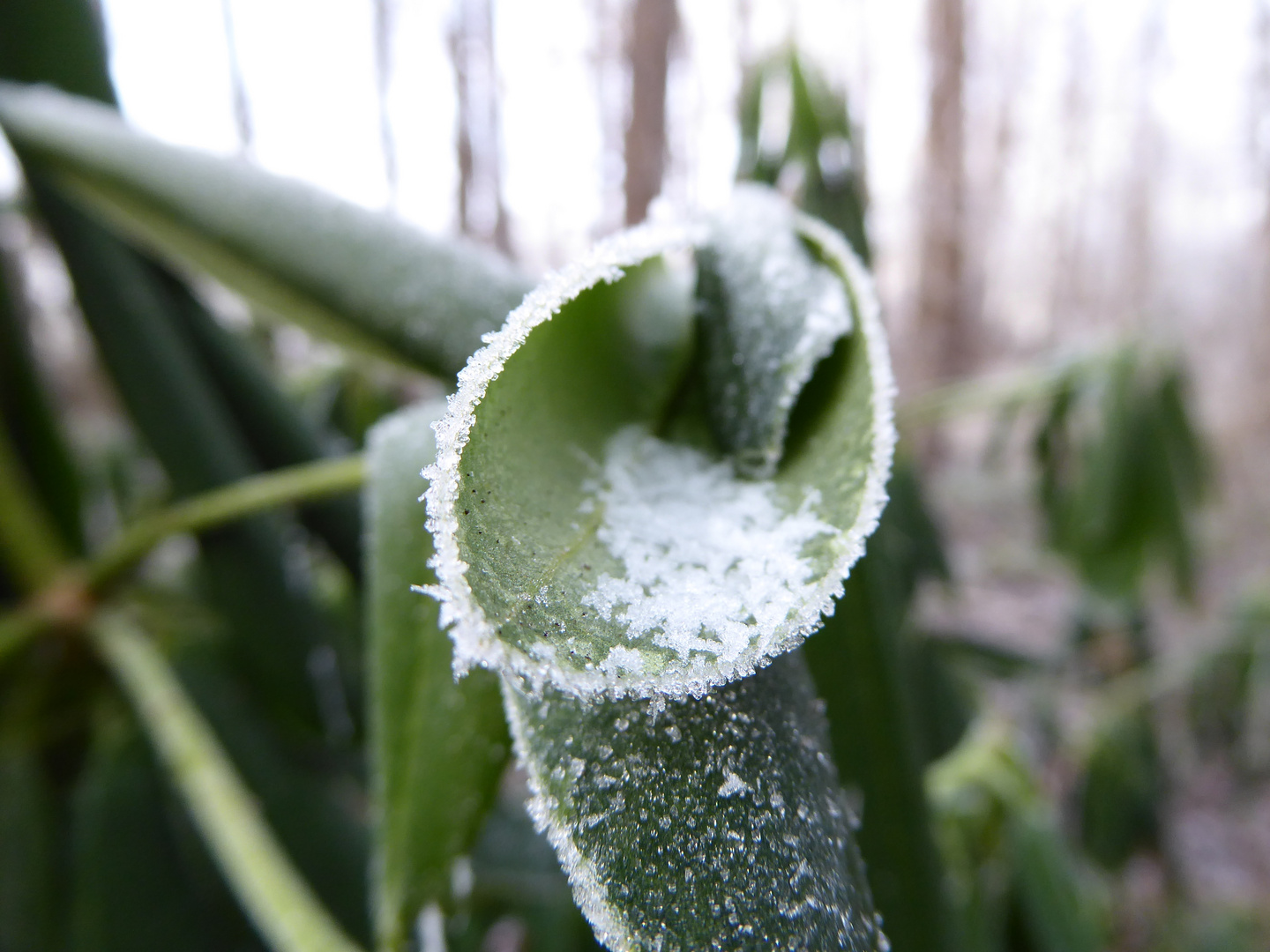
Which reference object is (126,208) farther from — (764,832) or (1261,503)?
(1261,503)

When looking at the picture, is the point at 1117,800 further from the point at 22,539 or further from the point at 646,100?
the point at 646,100

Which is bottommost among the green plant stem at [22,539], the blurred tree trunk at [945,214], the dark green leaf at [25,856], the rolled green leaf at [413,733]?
the blurred tree trunk at [945,214]

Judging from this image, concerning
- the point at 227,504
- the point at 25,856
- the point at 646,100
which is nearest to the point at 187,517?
the point at 227,504

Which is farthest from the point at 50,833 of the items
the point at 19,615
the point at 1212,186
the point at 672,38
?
the point at 1212,186

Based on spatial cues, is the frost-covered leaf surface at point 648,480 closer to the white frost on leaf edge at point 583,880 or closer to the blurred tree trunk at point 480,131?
the white frost on leaf edge at point 583,880

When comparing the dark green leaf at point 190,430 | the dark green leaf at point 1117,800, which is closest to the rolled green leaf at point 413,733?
the dark green leaf at point 190,430

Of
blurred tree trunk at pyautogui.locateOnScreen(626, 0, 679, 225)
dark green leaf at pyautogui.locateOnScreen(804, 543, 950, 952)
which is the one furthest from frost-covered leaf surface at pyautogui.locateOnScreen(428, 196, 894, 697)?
blurred tree trunk at pyautogui.locateOnScreen(626, 0, 679, 225)
